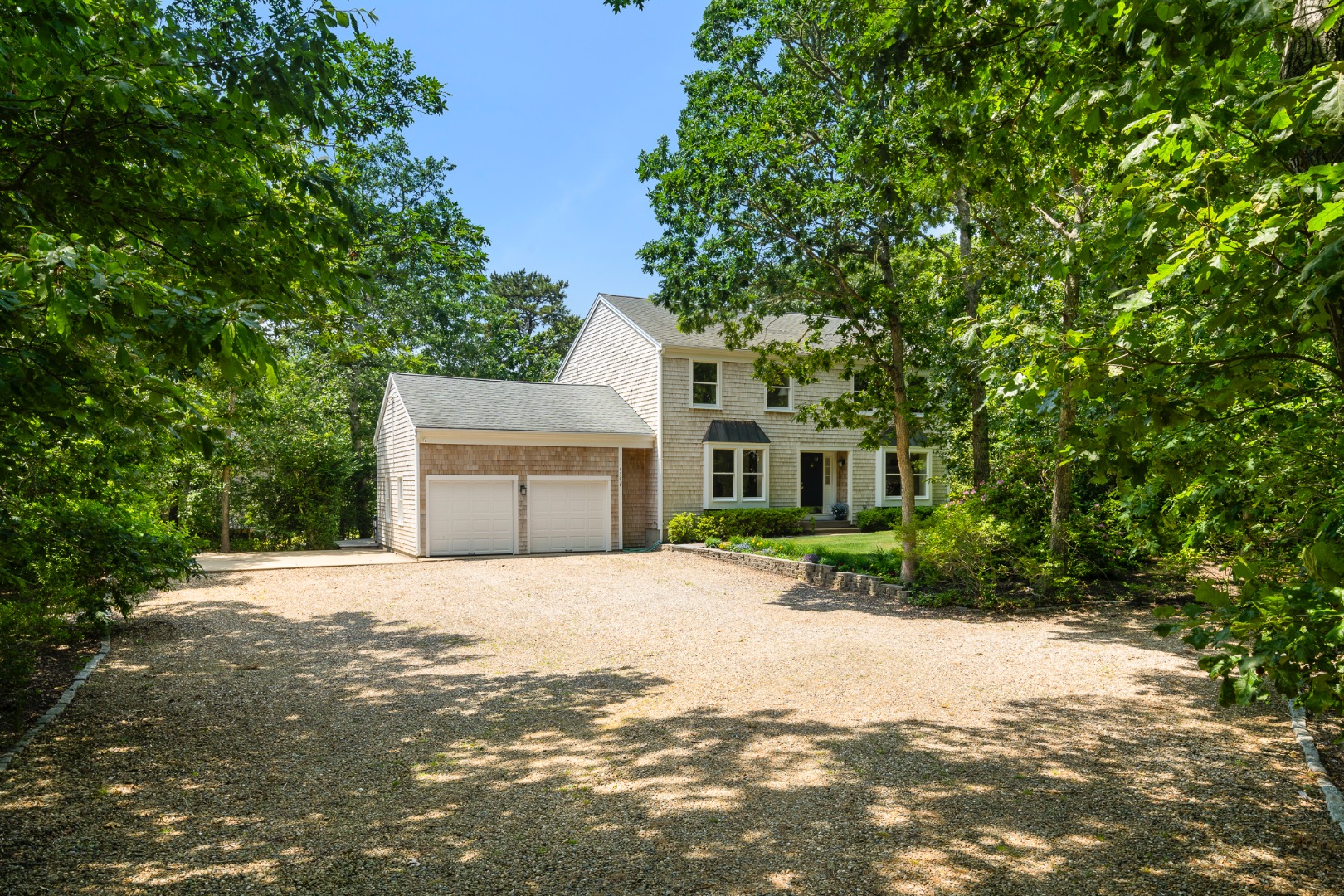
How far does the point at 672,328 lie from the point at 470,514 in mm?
7924

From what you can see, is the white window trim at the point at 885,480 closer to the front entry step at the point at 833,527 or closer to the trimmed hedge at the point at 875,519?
the trimmed hedge at the point at 875,519

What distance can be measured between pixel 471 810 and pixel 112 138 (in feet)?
14.0

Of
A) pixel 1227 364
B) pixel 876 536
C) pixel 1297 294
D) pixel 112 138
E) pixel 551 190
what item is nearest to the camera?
pixel 1297 294

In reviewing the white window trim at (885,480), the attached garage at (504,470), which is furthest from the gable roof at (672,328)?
the white window trim at (885,480)

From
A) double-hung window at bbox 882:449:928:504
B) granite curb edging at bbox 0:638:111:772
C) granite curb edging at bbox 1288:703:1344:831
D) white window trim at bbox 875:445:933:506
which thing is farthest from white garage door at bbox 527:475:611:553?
granite curb edging at bbox 1288:703:1344:831

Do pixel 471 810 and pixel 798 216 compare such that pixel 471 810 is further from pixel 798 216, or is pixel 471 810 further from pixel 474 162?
pixel 474 162

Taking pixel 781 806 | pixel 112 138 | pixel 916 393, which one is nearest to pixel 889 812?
pixel 781 806

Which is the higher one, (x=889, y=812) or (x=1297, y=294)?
(x=1297, y=294)

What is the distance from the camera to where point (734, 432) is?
22.1 meters

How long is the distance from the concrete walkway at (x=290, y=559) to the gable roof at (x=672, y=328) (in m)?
9.01

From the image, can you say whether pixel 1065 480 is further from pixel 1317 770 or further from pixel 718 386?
pixel 718 386

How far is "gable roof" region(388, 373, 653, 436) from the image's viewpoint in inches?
757

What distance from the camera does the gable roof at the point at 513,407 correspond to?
19.2 metres

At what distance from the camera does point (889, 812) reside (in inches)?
172
